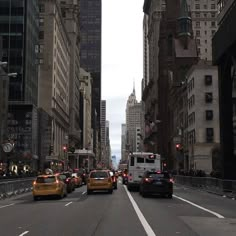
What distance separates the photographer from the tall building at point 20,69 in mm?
101062

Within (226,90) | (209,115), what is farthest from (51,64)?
(226,90)

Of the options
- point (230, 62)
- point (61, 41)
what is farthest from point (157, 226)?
point (61, 41)

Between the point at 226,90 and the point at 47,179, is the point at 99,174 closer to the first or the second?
the point at 47,179

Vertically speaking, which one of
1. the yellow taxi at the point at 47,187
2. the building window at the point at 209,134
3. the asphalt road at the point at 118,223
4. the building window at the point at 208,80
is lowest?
the asphalt road at the point at 118,223

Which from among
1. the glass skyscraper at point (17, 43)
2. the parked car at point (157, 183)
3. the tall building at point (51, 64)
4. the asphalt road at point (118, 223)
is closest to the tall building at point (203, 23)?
the tall building at point (51, 64)

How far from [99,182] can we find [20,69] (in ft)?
233

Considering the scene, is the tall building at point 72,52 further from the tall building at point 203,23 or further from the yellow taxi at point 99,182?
the yellow taxi at point 99,182

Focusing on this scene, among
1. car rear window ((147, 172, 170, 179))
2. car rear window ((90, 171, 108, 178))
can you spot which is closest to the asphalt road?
car rear window ((147, 172, 170, 179))

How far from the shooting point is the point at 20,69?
103375mm

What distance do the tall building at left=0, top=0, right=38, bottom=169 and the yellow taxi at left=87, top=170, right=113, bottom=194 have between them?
208 feet

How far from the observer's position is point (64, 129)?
14338 centimetres

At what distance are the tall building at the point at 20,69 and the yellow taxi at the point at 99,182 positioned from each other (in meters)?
63.5

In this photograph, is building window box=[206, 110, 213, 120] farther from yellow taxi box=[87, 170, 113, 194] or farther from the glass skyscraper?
yellow taxi box=[87, 170, 113, 194]

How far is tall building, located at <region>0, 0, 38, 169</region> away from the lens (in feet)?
332
